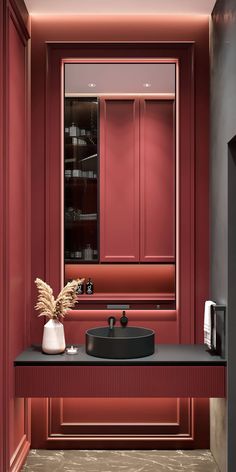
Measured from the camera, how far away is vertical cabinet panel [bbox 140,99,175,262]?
13.3ft

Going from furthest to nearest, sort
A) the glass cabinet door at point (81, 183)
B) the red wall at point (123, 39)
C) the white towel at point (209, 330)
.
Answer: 1. the glass cabinet door at point (81, 183)
2. the red wall at point (123, 39)
3. the white towel at point (209, 330)

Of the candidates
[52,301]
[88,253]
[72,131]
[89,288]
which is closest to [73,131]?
[72,131]

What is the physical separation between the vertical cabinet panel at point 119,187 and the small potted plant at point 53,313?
2.25 ft

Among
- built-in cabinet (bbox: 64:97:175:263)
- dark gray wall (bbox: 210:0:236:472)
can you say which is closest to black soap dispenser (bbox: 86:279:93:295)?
built-in cabinet (bbox: 64:97:175:263)

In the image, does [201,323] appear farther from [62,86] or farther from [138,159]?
[62,86]

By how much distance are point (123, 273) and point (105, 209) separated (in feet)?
2.03

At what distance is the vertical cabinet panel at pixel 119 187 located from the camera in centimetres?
407

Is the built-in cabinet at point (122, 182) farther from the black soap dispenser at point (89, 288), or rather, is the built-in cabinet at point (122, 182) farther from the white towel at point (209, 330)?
→ the white towel at point (209, 330)

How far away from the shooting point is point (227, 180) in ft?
10.2

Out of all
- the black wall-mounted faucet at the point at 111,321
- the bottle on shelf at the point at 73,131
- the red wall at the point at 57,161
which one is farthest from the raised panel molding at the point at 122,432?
the bottle on shelf at the point at 73,131

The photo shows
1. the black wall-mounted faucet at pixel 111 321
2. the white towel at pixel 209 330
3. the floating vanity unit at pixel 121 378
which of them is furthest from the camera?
the black wall-mounted faucet at pixel 111 321

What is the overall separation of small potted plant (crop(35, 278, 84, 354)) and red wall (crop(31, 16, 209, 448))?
1.03ft

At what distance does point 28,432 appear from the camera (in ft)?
12.1

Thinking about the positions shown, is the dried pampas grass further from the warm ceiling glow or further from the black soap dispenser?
the warm ceiling glow
